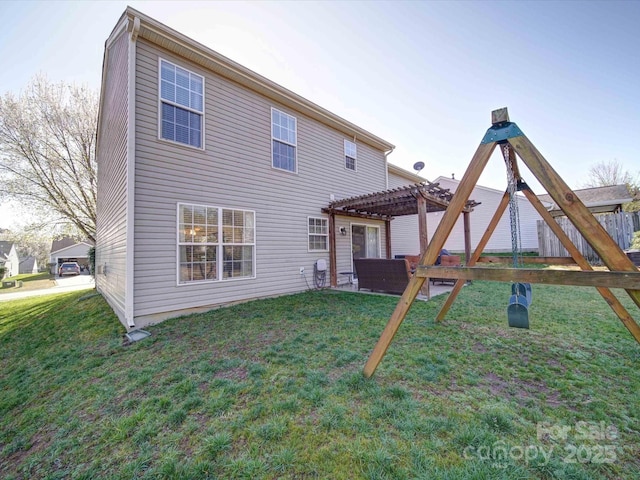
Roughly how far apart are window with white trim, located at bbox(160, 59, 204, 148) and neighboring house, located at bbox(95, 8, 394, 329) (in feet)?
0.07

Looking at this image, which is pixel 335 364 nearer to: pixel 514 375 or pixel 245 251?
pixel 514 375

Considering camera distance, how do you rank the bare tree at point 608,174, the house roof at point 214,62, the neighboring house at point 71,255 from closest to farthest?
the house roof at point 214,62
the bare tree at point 608,174
the neighboring house at point 71,255

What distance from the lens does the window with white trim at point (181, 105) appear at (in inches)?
207

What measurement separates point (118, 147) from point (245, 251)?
12.7 ft

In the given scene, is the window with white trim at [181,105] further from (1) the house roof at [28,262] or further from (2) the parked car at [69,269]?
(1) the house roof at [28,262]

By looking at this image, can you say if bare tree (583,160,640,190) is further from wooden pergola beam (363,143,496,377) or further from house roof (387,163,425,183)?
wooden pergola beam (363,143,496,377)

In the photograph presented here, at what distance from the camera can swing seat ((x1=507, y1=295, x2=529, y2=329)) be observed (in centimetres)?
293

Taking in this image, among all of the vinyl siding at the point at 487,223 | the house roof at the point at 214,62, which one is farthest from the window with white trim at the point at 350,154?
the vinyl siding at the point at 487,223

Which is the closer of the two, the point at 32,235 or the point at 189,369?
the point at 189,369

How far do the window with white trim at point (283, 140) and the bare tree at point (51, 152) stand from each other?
42.8 feet

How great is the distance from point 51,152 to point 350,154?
15.5m

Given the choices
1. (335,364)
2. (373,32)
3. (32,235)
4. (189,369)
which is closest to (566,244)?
(335,364)

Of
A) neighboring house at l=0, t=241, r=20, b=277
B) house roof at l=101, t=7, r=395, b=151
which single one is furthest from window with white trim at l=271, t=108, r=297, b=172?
neighboring house at l=0, t=241, r=20, b=277

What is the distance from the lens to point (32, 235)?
1445cm
